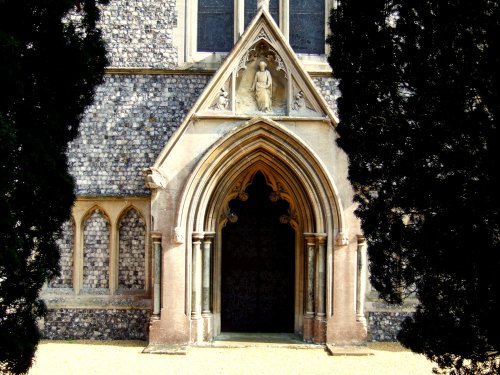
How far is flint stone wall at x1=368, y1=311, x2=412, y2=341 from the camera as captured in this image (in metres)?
10.9

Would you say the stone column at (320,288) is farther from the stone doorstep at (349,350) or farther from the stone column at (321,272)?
the stone doorstep at (349,350)

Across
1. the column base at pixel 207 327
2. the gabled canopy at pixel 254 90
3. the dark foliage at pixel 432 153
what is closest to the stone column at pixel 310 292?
the column base at pixel 207 327

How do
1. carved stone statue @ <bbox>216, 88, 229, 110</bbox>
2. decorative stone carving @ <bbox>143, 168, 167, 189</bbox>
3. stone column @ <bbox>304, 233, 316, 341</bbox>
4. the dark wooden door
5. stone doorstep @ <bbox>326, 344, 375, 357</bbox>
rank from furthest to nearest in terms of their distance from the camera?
1. the dark wooden door
2. stone column @ <bbox>304, 233, 316, 341</bbox>
3. carved stone statue @ <bbox>216, 88, 229, 110</bbox>
4. decorative stone carving @ <bbox>143, 168, 167, 189</bbox>
5. stone doorstep @ <bbox>326, 344, 375, 357</bbox>

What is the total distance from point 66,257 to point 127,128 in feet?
8.01

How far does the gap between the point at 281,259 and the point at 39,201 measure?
5.66 m

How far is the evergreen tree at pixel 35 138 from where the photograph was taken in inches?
249

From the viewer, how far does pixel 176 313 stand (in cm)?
1007

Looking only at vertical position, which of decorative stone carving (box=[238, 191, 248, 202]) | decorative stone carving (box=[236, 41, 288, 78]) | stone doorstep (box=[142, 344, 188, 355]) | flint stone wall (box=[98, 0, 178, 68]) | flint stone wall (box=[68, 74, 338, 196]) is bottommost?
stone doorstep (box=[142, 344, 188, 355])

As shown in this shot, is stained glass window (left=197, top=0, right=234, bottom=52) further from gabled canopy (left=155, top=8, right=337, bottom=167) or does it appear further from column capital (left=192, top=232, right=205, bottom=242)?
column capital (left=192, top=232, right=205, bottom=242)

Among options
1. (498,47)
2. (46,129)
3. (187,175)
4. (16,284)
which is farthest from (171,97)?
(498,47)

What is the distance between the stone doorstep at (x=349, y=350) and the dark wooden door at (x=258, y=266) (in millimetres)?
1621

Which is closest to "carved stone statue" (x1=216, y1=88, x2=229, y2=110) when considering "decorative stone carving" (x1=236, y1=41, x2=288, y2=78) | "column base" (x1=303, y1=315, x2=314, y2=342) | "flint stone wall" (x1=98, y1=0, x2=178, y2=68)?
"decorative stone carving" (x1=236, y1=41, x2=288, y2=78)

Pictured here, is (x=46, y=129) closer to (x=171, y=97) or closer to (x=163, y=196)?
(x=163, y=196)

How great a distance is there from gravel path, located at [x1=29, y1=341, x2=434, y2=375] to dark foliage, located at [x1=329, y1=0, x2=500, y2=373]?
8.60 ft
